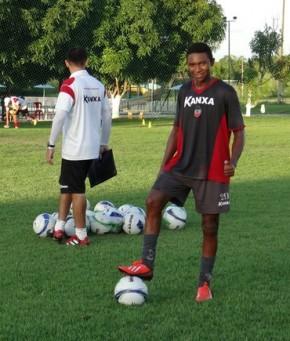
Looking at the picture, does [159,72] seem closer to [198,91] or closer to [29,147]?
[29,147]

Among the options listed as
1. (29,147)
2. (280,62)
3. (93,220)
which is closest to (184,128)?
(93,220)

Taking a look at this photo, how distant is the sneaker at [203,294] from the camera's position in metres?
5.25

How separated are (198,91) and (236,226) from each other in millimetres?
3545

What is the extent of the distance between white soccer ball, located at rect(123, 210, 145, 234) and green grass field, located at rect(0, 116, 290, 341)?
0.38 feet

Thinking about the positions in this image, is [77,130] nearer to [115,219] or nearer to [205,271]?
[115,219]

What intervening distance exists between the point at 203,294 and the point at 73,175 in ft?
8.63

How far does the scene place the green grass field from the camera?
4625mm

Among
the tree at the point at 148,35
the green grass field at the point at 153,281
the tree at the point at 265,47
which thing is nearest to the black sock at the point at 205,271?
the green grass field at the point at 153,281

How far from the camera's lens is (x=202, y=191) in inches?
209

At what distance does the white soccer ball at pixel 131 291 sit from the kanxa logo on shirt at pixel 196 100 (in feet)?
4.59

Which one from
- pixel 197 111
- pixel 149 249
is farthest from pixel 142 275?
pixel 197 111

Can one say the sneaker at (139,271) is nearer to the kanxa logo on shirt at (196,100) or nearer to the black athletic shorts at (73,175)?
the kanxa logo on shirt at (196,100)

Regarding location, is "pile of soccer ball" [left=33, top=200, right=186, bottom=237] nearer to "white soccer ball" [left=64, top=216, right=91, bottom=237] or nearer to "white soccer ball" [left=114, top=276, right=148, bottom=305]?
"white soccer ball" [left=64, top=216, right=91, bottom=237]

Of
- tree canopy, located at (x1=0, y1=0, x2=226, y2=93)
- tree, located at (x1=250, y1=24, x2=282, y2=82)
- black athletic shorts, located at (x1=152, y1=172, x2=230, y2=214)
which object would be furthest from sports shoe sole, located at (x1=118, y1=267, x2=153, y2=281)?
tree, located at (x1=250, y1=24, x2=282, y2=82)
